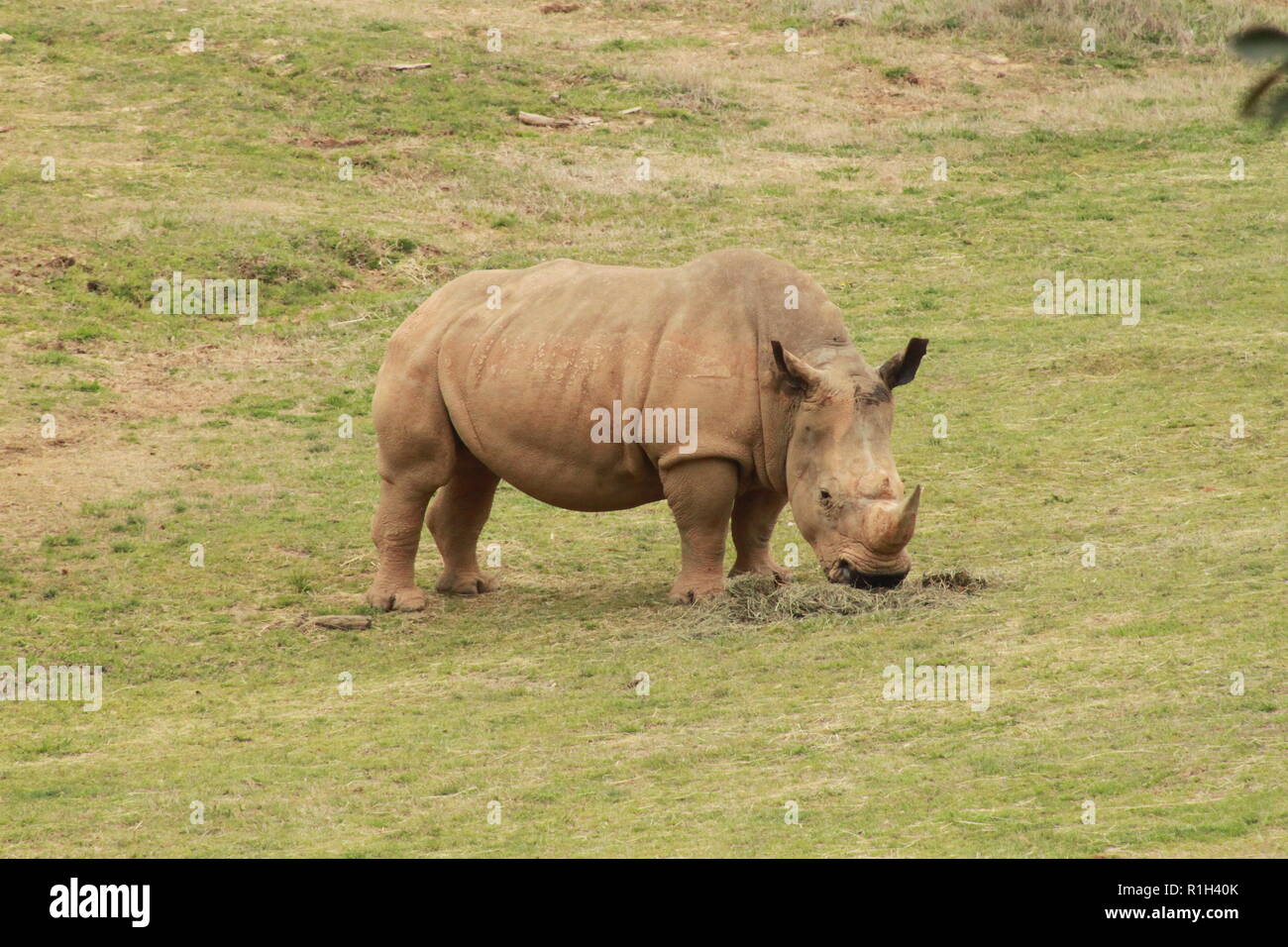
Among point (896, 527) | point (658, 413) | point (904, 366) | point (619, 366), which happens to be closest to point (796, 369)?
point (904, 366)

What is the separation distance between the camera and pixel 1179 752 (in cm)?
908

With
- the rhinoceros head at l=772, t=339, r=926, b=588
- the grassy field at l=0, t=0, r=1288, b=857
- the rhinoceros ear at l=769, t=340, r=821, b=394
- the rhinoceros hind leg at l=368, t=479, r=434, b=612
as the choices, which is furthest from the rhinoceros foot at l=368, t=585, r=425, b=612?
the rhinoceros ear at l=769, t=340, r=821, b=394

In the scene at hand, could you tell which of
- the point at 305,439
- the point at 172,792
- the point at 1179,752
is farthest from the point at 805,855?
the point at 305,439

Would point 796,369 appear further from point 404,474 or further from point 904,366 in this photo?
point 404,474

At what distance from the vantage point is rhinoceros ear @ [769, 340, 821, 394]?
12.6 meters

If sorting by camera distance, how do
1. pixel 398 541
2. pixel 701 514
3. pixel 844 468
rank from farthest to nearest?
pixel 398 541, pixel 701 514, pixel 844 468

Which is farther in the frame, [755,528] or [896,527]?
[755,528]

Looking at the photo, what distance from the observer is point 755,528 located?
46.2 feet

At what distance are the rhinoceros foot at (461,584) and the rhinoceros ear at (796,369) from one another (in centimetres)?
337

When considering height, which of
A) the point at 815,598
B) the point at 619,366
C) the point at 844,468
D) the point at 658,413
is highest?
the point at 619,366

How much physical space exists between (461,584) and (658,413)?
2569 mm

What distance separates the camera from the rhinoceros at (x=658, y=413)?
41.7ft

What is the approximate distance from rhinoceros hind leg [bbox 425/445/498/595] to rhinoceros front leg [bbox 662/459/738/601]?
6.16 feet

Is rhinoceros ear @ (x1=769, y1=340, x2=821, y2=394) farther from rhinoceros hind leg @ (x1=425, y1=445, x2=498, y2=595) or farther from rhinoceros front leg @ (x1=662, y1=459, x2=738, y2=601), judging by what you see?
rhinoceros hind leg @ (x1=425, y1=445, x2=498, y2=595)
